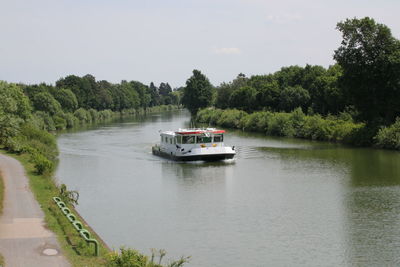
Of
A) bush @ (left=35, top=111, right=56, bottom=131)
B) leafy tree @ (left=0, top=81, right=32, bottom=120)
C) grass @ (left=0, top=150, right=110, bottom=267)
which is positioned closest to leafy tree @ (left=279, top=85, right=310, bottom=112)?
bush @ (left=35, top=111, right=56, bottom=131)

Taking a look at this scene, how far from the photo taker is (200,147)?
159ft

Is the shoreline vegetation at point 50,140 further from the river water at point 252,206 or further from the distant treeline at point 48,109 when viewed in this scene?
the river water at point 252,206

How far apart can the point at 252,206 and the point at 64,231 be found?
1219 cm

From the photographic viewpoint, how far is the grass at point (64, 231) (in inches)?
674

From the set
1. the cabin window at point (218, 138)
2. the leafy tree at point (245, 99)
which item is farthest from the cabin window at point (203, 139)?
the leafy tree at point (245, 99)

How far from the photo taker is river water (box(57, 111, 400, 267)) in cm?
2162

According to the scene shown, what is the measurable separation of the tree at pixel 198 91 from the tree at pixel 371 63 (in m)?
76.5

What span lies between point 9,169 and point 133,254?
72.8 feet

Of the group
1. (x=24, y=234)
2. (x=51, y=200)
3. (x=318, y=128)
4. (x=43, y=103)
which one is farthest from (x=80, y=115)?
(x=24, y=234)

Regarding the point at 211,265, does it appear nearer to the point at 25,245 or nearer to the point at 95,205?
the point at 25,245

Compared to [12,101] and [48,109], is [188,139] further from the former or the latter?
[48,109]

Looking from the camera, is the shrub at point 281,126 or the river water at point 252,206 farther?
the shrub at point 281,126

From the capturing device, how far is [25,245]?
18.0 metres

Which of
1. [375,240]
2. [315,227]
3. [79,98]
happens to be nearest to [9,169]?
[315,227]
